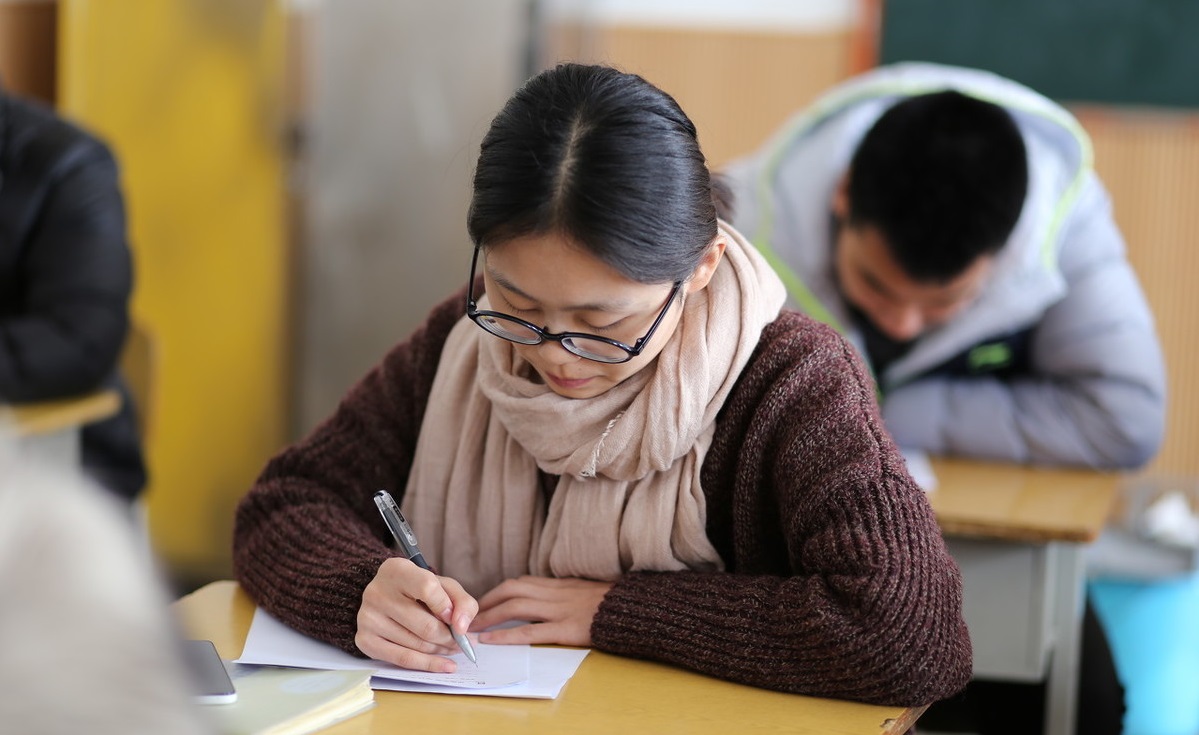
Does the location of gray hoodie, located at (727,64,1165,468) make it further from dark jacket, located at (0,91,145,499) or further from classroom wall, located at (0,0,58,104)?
classroom wall, located at (0,0,58,104)

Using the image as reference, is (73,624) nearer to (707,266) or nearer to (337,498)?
(707,266)

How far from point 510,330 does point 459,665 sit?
352 mm

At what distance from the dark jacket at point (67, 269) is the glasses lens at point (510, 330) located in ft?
5.36

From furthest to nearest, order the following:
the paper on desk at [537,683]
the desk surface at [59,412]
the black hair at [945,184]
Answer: the desk surface at [59,412], the black hair at [945,184], the paper on desk at [537,683]

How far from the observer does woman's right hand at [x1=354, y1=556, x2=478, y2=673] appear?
141 centimetres

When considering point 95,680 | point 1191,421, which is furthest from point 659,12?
point 95,680

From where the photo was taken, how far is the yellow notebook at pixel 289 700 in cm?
124

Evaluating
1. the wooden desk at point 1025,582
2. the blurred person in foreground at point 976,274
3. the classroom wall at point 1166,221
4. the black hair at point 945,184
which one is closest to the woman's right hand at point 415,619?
the wooden desk at point 1025,582

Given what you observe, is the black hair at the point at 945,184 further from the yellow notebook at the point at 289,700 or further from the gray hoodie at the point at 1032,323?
the yellow notebook at the point at 289,700

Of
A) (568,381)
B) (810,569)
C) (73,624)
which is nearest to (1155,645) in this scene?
(810,569)

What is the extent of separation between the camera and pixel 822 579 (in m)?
1.44

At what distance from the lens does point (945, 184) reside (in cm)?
247

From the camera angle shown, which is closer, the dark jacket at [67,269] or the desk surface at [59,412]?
the desk surface at [59,412]

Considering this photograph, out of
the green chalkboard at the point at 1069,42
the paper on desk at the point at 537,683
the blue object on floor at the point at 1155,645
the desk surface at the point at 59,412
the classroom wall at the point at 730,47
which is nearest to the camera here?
the paper on desk at the point at 537,683
